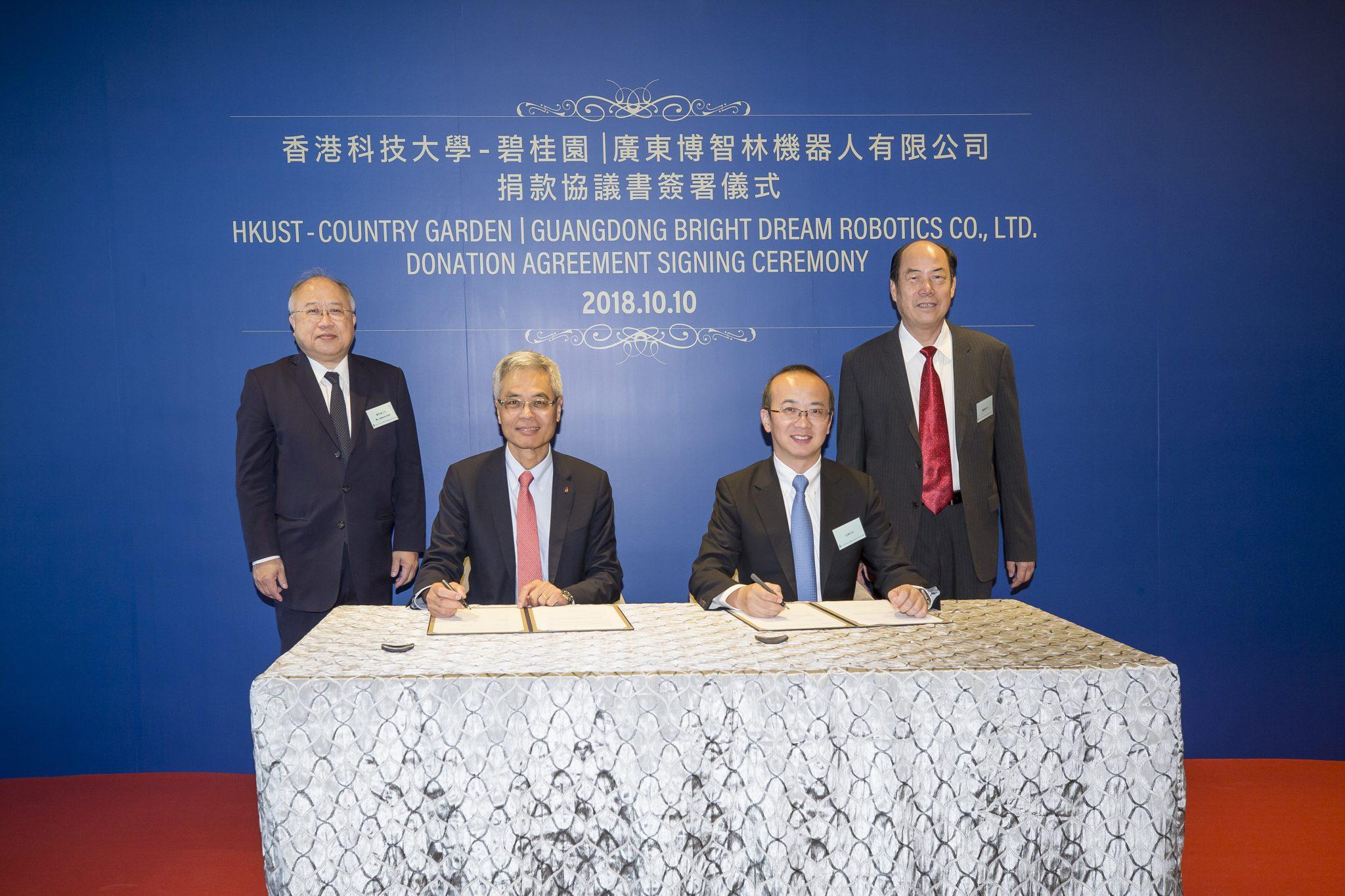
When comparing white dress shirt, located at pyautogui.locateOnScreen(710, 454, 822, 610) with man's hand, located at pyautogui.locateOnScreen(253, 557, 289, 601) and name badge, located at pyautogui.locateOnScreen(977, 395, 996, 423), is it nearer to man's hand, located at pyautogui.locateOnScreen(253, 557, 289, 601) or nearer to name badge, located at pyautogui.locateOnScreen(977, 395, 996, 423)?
name badge, located at pyautogui.locateOnScreen(977, 395, 996, 423)

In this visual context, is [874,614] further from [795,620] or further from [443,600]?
[443,600]

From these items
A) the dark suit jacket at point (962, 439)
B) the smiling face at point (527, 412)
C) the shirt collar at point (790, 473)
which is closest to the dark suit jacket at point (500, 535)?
the smiling face at point (527, 412)

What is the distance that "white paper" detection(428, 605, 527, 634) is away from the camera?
80.0 inches

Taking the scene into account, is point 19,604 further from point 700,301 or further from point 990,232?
point 990,232

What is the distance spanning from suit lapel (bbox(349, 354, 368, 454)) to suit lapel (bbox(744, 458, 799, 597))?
148 centimetres

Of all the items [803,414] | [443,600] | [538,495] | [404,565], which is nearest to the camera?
[443,600]

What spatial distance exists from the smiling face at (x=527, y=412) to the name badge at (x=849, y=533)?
95 centimetres

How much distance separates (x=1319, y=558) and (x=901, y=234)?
2366 millimetres

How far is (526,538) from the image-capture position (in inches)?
113

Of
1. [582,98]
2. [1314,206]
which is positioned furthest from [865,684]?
[1314,206]

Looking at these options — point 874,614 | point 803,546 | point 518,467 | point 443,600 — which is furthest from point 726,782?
point 518,467

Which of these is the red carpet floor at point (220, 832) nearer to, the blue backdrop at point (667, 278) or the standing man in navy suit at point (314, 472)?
the blue backdrop at point (667, 278)

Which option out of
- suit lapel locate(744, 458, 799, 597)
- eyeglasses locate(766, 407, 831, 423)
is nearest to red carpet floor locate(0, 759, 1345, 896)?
suit lapel locate(744, 458, 799, 597)

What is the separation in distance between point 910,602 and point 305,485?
214 cm
